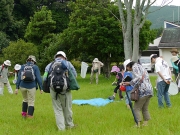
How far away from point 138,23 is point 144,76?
22.6ft

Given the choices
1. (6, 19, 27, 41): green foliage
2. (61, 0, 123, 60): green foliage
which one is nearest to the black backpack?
(61, 0, 123, 60): green foliage

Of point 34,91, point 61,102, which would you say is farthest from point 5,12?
point 61,102

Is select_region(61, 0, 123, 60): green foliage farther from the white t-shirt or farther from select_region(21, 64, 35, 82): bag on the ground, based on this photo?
select_region(21, 64, 35, 82): bag on the ground

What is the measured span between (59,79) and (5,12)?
34.1 meters

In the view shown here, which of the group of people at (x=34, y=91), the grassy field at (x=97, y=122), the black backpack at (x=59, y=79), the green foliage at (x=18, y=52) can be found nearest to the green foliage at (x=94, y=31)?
the green foliage at (x=18, y=52)

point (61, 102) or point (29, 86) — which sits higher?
point (29, 86)

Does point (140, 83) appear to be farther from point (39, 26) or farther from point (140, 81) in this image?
point (39, 26)

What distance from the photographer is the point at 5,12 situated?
128 ft

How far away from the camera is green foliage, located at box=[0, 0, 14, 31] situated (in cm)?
3850

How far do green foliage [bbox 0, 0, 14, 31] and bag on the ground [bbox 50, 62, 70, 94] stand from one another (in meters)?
33.5

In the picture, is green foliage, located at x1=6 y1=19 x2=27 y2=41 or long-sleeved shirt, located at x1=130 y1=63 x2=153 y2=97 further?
green foliage, located at x1=6 y1=19 x2=27 y2=41

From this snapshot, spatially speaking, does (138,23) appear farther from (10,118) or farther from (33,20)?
(33,20)

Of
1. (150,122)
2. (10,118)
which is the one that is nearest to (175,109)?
(150,122)

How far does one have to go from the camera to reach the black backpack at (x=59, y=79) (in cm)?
700
